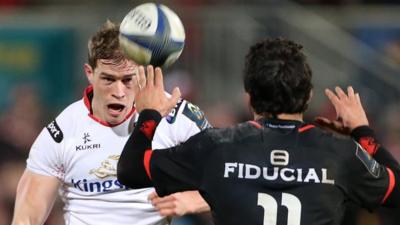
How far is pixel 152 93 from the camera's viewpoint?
19.7 feet

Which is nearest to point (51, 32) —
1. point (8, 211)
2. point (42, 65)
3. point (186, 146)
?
point (42, 65)

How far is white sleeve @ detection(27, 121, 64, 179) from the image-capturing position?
299 inches

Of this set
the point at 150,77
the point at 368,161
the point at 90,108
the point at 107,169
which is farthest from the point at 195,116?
the point at 368,161

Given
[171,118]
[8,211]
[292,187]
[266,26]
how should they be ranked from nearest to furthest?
[292,187], [171,118], [8,211], [266,26]

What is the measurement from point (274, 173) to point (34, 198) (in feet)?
7.44

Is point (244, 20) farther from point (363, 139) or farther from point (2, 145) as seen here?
point (363, 139)

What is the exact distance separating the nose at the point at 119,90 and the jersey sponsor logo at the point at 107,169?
0.39m

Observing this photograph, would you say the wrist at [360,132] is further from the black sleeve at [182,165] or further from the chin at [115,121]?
the chin at [115,121]

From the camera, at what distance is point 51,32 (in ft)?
45.9

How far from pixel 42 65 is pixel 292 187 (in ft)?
28.0

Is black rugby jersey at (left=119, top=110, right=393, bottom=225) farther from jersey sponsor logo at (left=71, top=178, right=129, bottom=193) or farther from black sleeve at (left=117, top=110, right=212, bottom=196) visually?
jersey sponsor logo at (left=71, top=178, right=129, bottom=193)

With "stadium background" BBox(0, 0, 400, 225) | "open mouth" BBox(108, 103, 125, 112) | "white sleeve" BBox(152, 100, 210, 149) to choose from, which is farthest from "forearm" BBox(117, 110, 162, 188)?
"stadium background" BBox(0, 0, 400, 225)

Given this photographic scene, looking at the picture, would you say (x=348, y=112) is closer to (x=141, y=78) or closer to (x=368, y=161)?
(x=368, y=161)

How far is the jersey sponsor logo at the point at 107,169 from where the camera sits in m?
7.52
